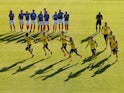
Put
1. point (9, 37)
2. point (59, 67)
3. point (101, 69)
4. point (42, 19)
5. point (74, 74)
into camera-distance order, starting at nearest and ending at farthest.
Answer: point (74, 74)
point (101, 69)
point (59, 67)
point (9, 37)
point (42, 19)

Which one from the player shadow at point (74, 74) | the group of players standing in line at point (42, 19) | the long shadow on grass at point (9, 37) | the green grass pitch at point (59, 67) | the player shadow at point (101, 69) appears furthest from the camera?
the group of players standing in line at point (42, 19)

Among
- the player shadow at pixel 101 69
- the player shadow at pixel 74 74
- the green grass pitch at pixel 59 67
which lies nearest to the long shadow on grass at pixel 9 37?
the green grass pitch at pixel 59 67

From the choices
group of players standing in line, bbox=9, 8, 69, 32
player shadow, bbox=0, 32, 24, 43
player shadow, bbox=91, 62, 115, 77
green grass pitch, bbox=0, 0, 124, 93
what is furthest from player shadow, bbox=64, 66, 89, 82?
group of players standing in line, bbox=9, 8, 69, 32

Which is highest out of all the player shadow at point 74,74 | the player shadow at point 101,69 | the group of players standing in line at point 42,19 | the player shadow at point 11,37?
the group of players standing in line at point 42,19

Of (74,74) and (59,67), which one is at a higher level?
(59,67)

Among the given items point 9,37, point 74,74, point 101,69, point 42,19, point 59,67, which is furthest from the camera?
point 42,19

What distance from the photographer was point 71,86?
70.7ft

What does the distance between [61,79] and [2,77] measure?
379 centimetres

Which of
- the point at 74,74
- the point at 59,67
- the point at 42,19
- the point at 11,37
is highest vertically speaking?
the point at 42,19

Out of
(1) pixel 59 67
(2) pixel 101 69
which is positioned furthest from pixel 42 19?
(2) pixel 101 69

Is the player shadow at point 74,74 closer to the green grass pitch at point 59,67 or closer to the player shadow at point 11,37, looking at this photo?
the green grass pitch at point 59,67

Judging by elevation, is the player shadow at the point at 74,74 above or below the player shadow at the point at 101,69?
below

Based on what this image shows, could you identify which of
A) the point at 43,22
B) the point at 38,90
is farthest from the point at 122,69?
the point at 43,22

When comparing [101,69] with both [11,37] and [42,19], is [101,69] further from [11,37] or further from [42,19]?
[11,37]
